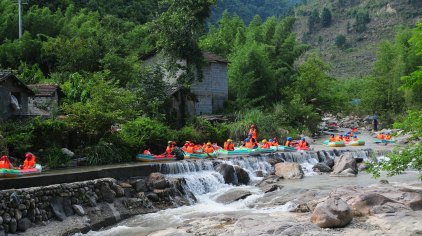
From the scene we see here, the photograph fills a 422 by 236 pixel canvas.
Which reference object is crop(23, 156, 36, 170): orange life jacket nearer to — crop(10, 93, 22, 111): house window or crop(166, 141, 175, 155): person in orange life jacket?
crop(10, 93, 22, 111): house window

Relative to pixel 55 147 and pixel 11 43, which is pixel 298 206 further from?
pixel 11 43

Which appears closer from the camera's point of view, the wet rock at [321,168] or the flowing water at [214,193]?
the flowing water at [214,193]

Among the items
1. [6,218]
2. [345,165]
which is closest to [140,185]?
[6,218]

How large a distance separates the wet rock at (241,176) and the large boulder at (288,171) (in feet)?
7.62

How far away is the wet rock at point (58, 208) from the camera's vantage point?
42.2 feet

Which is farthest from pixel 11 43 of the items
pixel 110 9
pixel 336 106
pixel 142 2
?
pixel 336 106

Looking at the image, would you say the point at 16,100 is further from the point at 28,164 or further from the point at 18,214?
the point at 18,214

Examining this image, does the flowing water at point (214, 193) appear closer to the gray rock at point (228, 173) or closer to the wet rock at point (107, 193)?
the gray rock at point (228, 173)

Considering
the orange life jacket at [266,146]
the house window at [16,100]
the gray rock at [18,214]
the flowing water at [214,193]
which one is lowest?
the flowing water at [214,193]

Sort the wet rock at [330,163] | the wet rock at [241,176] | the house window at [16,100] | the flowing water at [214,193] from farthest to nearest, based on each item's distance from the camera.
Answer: the wet rock at [330,163], the house window at [16,100], the wet rock at [241,176], the flowing water at [214,193]

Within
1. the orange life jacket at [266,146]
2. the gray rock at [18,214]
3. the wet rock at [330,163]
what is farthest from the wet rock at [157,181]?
the wet rock at [330,163]

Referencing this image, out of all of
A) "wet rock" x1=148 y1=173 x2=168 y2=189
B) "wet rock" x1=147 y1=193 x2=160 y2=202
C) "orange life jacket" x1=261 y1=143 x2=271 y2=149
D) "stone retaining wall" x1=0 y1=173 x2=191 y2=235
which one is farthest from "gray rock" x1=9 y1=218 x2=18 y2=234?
"orange life jacket" x1=261 y1=143 x2=271 y2=149

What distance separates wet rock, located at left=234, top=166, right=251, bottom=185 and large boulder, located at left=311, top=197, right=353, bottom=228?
8551 mm

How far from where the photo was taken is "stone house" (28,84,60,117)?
23.8 m
